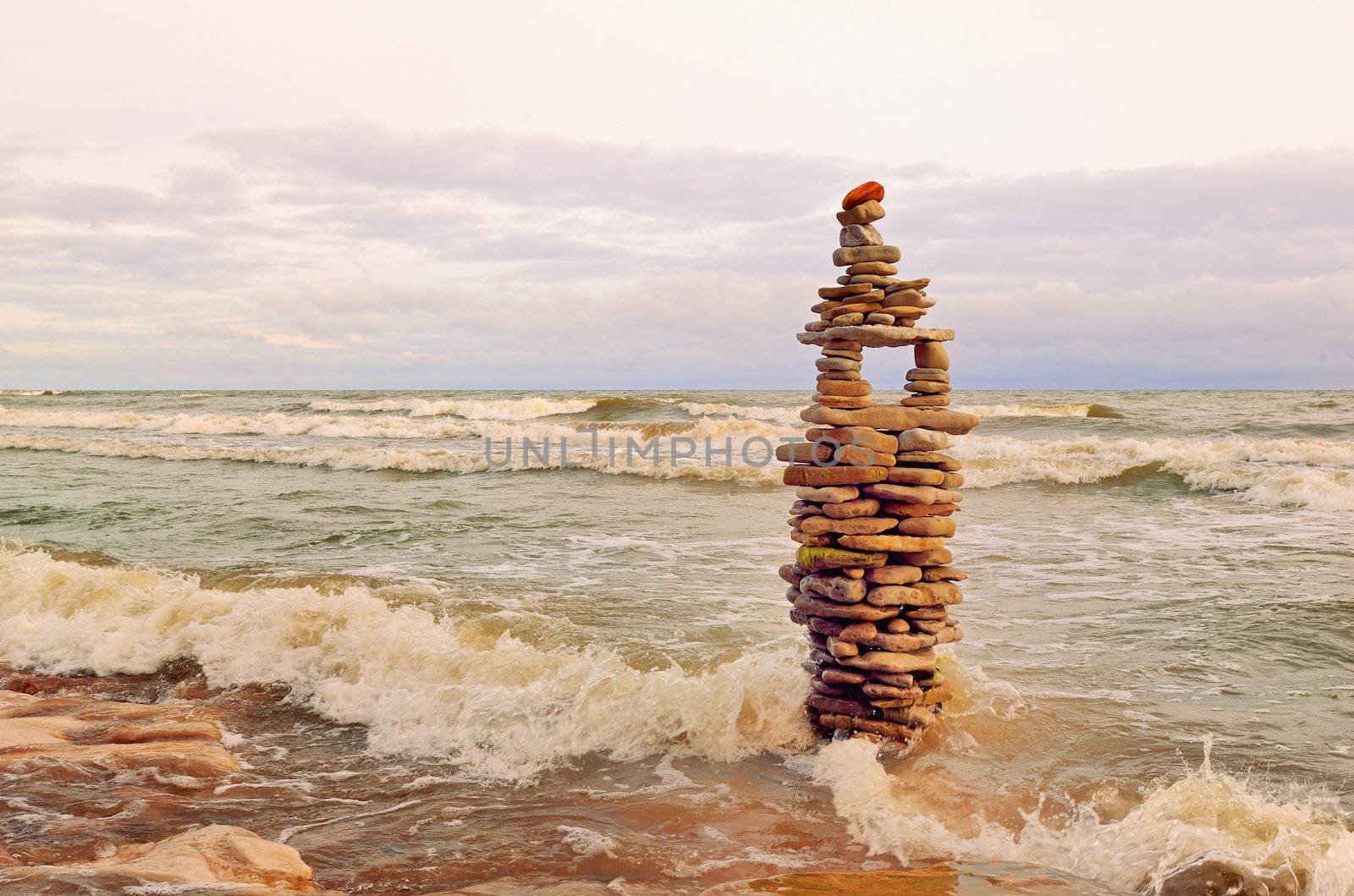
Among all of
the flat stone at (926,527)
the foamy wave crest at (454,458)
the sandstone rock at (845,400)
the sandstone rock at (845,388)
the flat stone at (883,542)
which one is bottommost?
the foamy wave crest at (454,458)

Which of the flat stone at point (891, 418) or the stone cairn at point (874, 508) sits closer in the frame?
the stone cairn at point (874, 508)

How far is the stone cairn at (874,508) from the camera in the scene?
6812 mm

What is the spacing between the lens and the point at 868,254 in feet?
22.8

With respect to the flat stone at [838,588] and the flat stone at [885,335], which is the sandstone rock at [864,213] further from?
the flat stone at [838,588]

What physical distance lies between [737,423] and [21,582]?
84.8 ft

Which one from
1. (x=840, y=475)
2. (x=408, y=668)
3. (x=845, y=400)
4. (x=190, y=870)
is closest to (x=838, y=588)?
→ (x=840, y=475)

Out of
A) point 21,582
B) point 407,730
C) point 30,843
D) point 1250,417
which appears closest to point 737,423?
point 1250,417

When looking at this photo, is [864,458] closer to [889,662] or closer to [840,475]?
[840,475]

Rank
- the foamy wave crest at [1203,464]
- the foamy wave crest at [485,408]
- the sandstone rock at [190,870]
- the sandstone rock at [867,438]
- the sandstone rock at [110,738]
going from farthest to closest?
the foamy wave crest at [485,408]
the foamy wave crest at [1203,464]
the sandstone rock at [867,438]
the sandstone rock at [110,738]
the sandstone rock at [190,870]

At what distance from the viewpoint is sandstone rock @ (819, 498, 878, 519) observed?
272 inches

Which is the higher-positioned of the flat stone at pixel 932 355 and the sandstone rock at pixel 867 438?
the flat stone at pixel 932 355

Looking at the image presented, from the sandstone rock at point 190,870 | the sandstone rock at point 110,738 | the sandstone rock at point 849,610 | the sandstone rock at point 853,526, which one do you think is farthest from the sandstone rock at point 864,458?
the sandstone rock at point 110,738

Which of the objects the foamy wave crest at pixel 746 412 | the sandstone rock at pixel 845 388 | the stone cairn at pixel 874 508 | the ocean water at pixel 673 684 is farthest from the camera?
the foamy wave crest at pixel 746 412

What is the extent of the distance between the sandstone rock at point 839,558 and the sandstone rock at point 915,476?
0.59m
